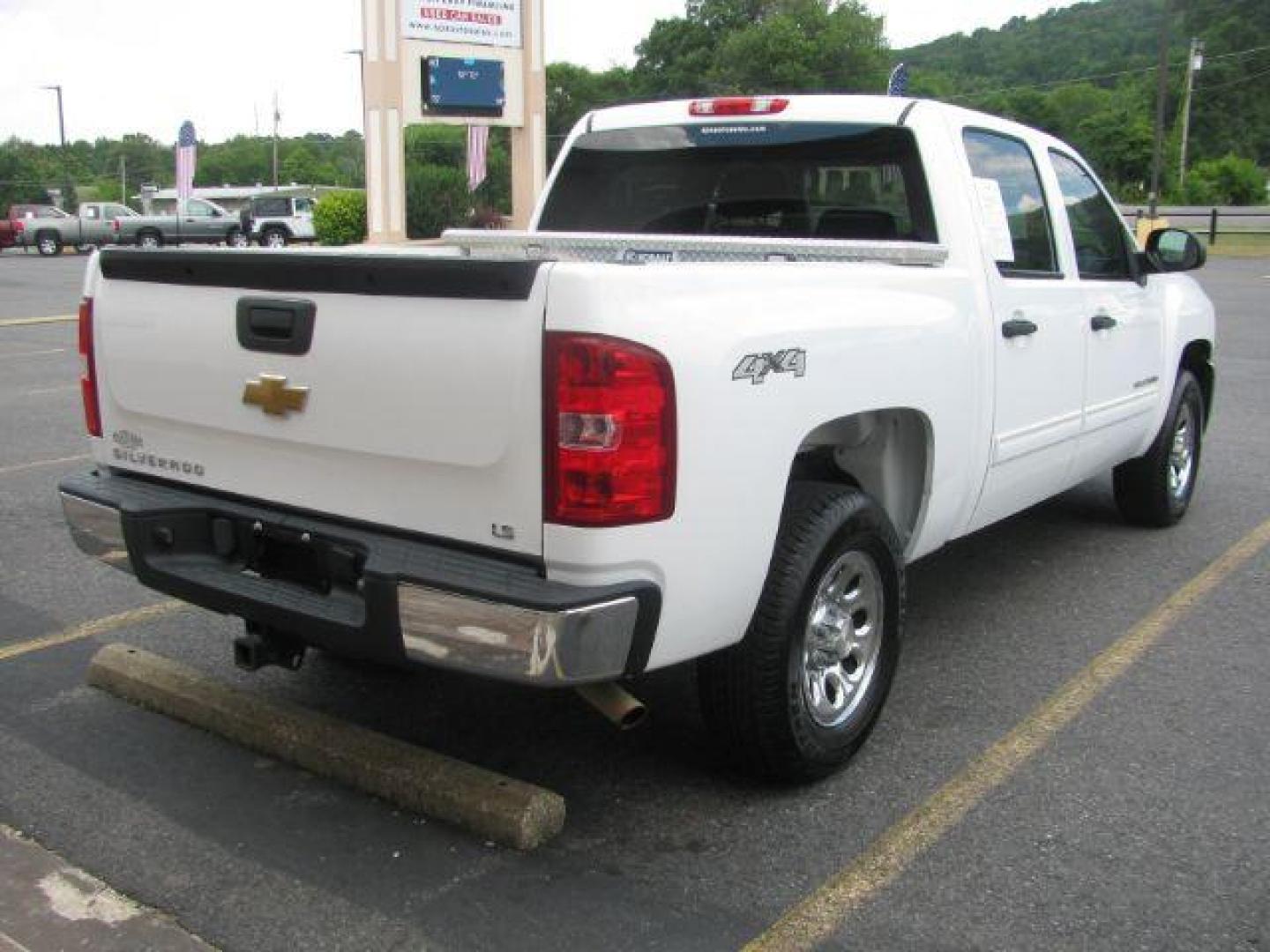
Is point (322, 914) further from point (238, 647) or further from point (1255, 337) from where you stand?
point (1255, 337)

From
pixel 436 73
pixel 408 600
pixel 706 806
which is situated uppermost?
pixel 436 73

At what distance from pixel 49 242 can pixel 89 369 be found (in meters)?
38.7

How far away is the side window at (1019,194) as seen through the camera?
14.7ft

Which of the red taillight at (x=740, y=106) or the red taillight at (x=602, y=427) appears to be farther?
the red taillight at (x=740, y=106)

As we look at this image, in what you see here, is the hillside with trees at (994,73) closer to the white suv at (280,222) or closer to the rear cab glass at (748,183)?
the white suv at (280,222)

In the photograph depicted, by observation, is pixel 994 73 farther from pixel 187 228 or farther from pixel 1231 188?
pixel 187 228

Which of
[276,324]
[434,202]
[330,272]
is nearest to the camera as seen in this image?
[330,272]

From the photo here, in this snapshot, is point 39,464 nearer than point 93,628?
No

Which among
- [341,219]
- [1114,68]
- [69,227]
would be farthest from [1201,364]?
[1114,68]

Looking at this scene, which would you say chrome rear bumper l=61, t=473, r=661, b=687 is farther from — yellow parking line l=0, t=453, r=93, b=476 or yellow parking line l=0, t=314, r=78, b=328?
yellow parking line l=0, t=314, r=78, b=328

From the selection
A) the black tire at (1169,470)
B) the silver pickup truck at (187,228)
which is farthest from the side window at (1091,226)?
the silver pickup truck at (187,228)

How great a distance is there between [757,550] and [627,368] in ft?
2.12

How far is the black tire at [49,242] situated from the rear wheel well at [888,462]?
39.4 m

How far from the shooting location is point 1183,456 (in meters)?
6.48
